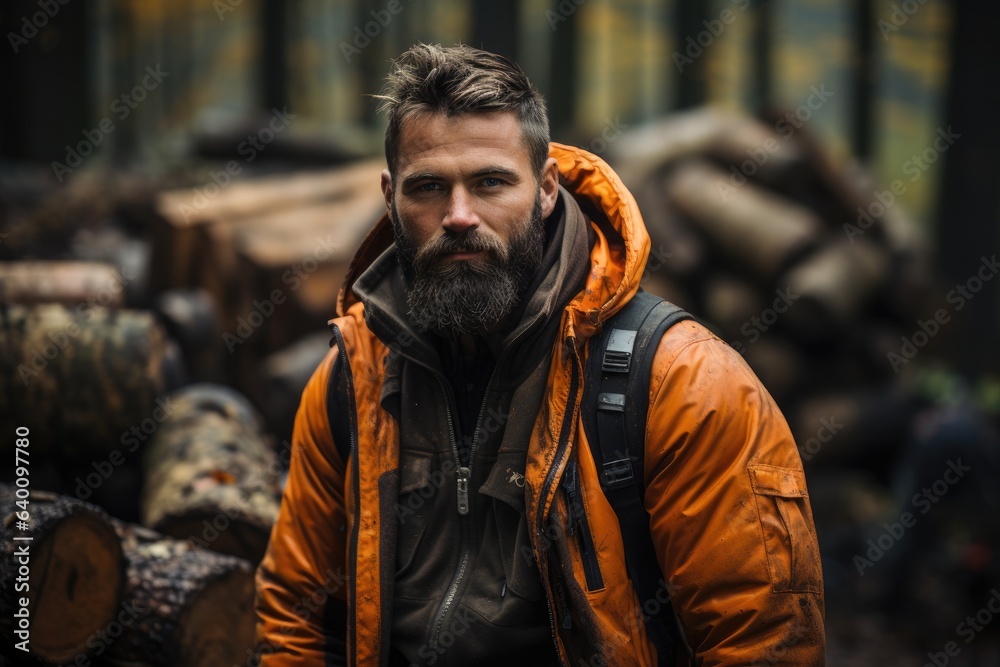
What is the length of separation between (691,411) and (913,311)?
27.2 feet

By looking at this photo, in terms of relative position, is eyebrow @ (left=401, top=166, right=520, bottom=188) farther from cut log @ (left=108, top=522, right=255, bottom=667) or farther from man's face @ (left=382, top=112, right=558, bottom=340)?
cut log @ (left=108, top=522, right=255, bottom=667)

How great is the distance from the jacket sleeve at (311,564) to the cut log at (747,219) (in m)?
6.82

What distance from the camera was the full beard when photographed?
102 inches

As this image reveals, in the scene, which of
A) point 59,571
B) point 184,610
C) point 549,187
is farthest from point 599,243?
point 59,571

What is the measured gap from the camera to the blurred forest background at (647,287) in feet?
15.7

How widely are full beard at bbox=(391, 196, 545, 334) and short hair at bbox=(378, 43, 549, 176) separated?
20cm

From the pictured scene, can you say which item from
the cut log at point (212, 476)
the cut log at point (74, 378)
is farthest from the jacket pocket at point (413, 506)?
the cut log at point (74, 378)

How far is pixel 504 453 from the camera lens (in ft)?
8.18

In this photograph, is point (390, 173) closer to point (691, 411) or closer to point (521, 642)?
point (691, 411)

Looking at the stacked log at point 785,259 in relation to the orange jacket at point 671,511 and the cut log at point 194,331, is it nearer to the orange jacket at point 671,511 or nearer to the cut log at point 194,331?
the cut log at point 194,331

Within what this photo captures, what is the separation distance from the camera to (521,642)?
8.14 ft

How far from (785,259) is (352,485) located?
7.04 m

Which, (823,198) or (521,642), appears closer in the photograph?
(521,642)

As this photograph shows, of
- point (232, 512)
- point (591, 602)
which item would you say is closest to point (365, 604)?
point (591, 602)
